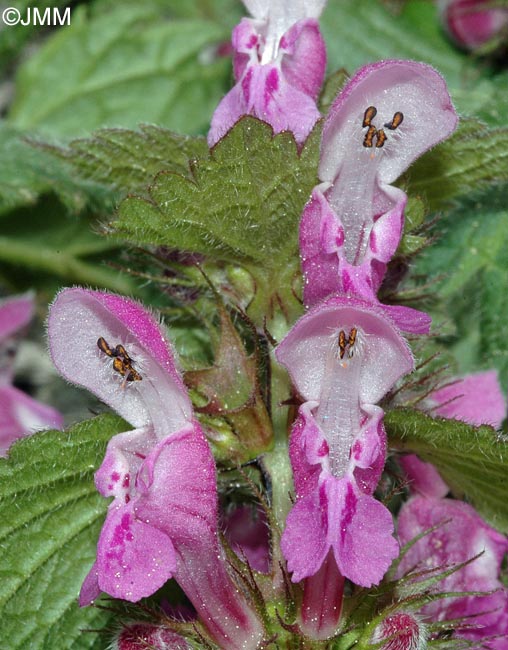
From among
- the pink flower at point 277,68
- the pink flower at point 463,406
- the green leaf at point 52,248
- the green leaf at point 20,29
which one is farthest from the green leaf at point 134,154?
the green leaf at point 20,29

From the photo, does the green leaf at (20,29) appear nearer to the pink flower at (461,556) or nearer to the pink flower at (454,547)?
the pink flower at (454,547)

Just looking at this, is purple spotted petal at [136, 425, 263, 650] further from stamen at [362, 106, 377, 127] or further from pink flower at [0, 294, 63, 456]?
pink flower at [0, 294, 63, 456]

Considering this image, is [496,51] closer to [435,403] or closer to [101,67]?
[101,67]

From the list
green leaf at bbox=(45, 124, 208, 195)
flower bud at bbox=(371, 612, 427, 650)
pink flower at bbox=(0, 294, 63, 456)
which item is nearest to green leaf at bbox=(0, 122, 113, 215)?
pink flower at bbox=(0, 294, 63, 456)

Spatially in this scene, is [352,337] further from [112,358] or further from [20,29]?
[20,29]

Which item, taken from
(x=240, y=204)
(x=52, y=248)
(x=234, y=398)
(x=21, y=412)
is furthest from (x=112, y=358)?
(x=52, y=248)

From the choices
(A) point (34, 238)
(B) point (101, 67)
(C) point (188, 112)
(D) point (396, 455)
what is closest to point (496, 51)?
(C) point (188, 112)
